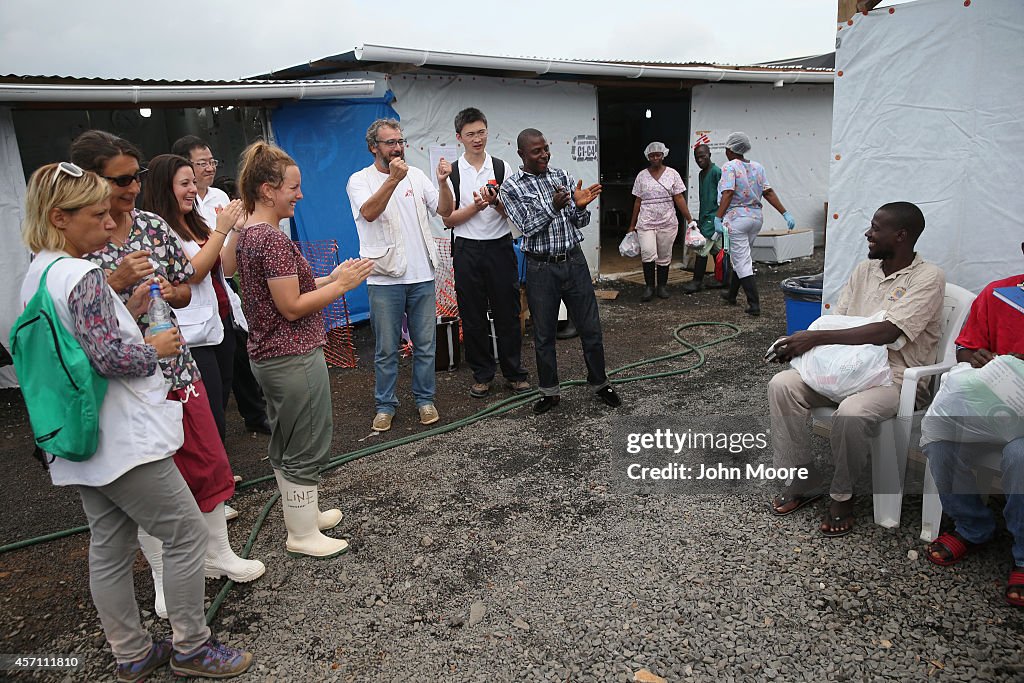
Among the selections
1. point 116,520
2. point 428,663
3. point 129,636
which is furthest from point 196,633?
point 428,663

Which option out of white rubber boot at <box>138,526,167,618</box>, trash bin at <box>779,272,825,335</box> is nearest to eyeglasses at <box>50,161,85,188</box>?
white rubber boot at <box>138,526,167,618</box>

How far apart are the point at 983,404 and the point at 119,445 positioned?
3.20m

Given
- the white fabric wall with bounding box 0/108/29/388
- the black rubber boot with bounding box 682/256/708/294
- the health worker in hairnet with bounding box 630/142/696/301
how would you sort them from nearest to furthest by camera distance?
the white fabric wall with bounding box 0/108/29/388
the health worker in hairnet with bounding box 630/142/696/301
the black rubber boot with bounding box 682/256/708/294

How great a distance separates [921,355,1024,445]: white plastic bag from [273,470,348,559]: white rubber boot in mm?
2751

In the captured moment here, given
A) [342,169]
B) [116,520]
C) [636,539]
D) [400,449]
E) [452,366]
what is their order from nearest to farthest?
[116,520] < [636,539] < [400,449] < [452,366] < [342,169]

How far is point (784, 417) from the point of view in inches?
137

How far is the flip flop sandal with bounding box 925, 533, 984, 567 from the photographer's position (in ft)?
9.71

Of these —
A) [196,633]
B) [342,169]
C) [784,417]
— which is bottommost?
[196,633]

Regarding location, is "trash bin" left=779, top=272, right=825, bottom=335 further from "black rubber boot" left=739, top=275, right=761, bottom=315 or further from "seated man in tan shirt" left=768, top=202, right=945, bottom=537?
"black rubber boot" left=739, top=275, right=761, bottom=315

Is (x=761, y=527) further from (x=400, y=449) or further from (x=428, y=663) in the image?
(x=400, y=449)

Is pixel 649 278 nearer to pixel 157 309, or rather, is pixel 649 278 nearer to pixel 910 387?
pixel 910 387

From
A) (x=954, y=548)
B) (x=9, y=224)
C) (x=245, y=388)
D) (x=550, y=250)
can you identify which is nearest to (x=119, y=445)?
(x=245, y=388)

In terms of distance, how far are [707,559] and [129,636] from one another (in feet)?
7.71

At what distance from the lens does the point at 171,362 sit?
2.72m
